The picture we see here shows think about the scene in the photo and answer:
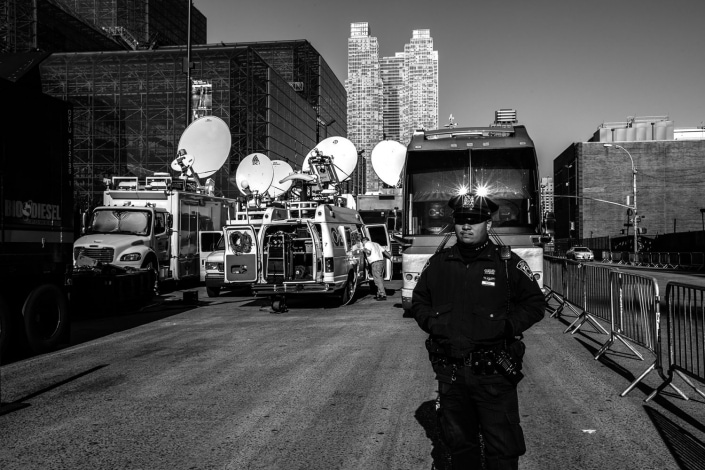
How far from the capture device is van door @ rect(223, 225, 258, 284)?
1565cm

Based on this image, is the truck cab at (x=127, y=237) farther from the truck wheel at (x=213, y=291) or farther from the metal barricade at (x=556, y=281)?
the metal barricade at (x=556, y=281)

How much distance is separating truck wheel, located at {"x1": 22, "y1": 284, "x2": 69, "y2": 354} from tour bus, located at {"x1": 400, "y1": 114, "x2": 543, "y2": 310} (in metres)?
6.07

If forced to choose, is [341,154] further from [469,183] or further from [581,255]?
[581,255]

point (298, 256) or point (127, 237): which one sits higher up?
point (127, 237)

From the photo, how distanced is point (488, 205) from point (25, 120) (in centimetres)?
779

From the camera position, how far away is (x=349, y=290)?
55.3ft

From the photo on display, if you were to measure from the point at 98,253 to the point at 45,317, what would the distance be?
7458mm

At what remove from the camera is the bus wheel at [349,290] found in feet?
53.7

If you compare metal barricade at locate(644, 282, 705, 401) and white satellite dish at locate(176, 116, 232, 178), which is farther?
white satellite dish at locate(176, 116, 232, 178)

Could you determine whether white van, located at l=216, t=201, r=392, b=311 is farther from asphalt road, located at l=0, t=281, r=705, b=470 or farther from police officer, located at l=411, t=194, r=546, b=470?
police officer, located at l=411, t=194, r=546, b=470

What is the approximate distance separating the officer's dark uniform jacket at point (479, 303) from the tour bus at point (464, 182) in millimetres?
8424

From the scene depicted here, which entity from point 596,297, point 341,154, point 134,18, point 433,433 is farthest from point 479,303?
point 134,18

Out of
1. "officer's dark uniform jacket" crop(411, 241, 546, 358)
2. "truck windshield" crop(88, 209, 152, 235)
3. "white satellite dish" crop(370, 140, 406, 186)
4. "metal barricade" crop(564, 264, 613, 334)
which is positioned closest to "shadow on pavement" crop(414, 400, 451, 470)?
"officer's dark uniform jacket" crop(411, 241, 546, 358)

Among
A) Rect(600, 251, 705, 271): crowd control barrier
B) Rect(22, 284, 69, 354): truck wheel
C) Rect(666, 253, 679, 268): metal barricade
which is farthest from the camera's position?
Rect(666, 253, 679, 268): metal barricade
